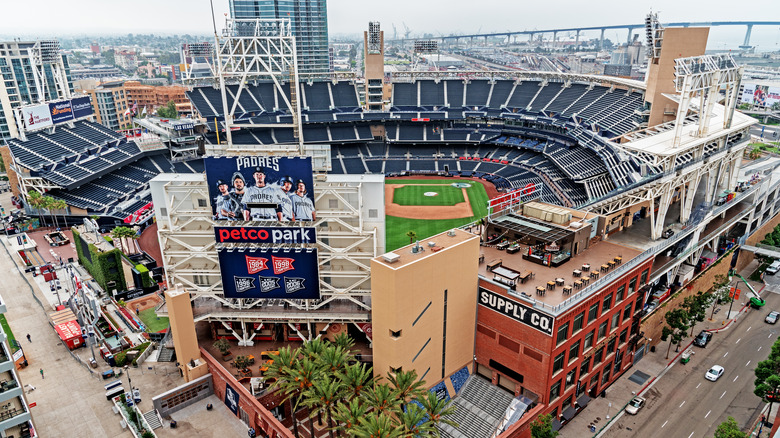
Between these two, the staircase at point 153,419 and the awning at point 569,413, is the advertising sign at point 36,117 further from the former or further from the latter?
the awning at point 569,413

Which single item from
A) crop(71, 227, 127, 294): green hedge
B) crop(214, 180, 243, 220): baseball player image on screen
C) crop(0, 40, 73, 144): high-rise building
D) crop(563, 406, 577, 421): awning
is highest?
crop(0, 40, 73, 144): high-rise building

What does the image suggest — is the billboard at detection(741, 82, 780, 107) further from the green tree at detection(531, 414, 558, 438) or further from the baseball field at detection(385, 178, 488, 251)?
the green tree at detection(531, 414, 558, 438)

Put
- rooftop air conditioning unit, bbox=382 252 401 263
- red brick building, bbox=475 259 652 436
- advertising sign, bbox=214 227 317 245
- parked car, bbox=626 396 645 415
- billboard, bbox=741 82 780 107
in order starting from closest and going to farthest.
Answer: rooftop air conditioning unit, bbox=382 252 401 263, red brick building, bbox=475 259 652 436, parked car, bbox=626 396 645 415, advertising sign, bbox=214 227 317 245, billboard, bbox=741 82 780 107

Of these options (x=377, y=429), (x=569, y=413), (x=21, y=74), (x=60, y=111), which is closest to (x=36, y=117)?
(x=60, y=111)

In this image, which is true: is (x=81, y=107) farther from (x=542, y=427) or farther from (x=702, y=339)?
(x=702, y=339)

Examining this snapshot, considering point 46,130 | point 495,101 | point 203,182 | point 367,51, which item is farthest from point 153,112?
point 203,182

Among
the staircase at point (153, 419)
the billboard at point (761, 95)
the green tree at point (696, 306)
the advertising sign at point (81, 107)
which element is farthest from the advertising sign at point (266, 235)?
the billboard at point (761, 95)

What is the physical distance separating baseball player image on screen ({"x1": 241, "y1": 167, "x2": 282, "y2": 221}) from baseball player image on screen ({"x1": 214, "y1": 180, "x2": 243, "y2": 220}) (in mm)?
699

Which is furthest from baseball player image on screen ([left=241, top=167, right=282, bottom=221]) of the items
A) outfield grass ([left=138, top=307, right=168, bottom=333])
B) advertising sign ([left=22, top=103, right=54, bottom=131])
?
advertising sign ([left=22, top=103, right=54, bottom=131])

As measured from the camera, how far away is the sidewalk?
145 ft

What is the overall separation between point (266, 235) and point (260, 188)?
4.67m

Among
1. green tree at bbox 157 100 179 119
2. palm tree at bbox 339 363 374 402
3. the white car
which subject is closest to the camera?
palm tree at bbox 339 363 374 402

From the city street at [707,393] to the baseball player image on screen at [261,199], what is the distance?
3724cm

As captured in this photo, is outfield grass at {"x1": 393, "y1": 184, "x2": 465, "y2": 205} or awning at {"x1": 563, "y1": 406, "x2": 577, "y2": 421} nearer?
awning at {"x1": 563, "y1": 406, "x2": 577, "y2": 421}
